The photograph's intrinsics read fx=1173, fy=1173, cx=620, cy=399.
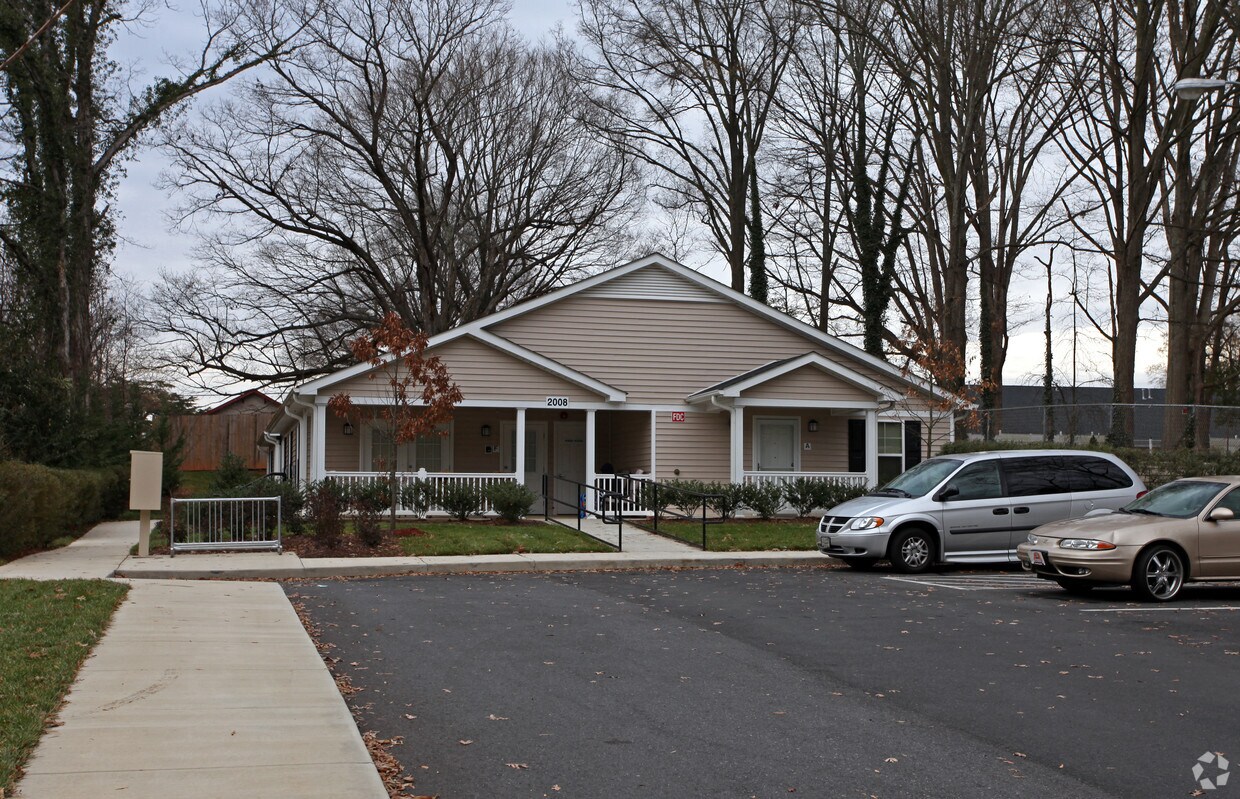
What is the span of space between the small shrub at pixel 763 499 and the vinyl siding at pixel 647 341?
12.3 feet

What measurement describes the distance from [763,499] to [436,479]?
677 centimetres

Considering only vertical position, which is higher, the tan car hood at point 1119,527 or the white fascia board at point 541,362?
the white fascia board at point 541,362

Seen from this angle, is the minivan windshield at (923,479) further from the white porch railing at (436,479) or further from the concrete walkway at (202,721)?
the concrete walkway at (202,721)

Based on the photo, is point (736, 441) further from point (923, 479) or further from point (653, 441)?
point (923, 479)

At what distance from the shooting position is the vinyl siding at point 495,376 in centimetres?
2497

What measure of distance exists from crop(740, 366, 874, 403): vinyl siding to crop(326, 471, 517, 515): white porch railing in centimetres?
590

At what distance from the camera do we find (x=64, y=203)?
25000 millimetres

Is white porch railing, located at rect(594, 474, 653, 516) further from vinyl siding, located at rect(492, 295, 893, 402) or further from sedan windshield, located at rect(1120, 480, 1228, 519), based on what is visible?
sedan windshield, located at rect(1120, 480, 1228, 519)

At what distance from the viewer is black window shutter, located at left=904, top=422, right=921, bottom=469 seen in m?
28.4

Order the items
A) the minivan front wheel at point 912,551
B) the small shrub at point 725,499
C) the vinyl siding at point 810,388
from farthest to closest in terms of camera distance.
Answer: the vinyl siding at point 810,388
the small shrub at point 725,499
the minivan front wheel at point 912,551

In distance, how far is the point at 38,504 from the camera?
17.5 m

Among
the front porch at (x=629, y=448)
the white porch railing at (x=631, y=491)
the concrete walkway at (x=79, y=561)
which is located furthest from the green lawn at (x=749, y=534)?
the concrete walkway at (x=79, y=561)

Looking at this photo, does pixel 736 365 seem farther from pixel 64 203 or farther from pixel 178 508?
pixel 64 203

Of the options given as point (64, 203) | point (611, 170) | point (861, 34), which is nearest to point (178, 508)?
point (64, 203)
